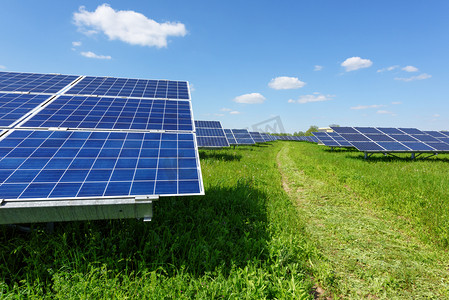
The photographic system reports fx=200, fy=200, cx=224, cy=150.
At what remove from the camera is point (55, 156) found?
479 cm

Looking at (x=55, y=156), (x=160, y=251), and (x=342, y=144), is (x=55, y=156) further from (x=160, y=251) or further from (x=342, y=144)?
(x=342, y=144)

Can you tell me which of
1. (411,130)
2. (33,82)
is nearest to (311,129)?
(411,130)

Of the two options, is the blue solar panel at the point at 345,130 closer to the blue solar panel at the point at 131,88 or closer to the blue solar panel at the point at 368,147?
the blue solar panel at the point at 368,147

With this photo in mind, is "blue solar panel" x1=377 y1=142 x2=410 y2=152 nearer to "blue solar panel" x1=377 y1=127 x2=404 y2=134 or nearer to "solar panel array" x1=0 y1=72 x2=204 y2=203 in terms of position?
"blue solar panel" x1=377 y1=127 x2=404 y2=134

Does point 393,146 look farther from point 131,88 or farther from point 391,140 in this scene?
point 131,88

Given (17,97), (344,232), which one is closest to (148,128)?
(17,97)

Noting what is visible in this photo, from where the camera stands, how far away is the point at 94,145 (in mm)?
5320

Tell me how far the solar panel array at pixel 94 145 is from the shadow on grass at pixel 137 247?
1.41 metres

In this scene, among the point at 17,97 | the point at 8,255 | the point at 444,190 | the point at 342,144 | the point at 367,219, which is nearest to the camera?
the point at 8,255

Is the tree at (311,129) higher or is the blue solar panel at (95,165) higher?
the tree at (311,129)

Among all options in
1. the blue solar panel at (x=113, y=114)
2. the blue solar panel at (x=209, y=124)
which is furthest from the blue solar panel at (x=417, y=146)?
the blue solar panel at (x=113, y=114)

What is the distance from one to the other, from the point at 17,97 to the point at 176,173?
8272 millimetres

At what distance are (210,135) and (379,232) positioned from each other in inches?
669

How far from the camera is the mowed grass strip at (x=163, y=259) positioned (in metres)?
3.68
